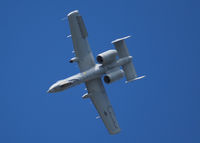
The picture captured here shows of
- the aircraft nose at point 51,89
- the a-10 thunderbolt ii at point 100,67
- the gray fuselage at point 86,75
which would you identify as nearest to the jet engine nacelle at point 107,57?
the a-10 thunderbolt ii at point 100,67

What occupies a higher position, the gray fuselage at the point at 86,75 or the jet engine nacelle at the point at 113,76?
the gray fuselage at the point at 86,75

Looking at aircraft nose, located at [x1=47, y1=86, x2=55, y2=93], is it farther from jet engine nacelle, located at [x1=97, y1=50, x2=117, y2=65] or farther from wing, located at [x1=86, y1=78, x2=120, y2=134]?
jet engine nacelle, located at [x1=97, y1=50, x2=117, y2=65]

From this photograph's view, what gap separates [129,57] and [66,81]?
4.39m

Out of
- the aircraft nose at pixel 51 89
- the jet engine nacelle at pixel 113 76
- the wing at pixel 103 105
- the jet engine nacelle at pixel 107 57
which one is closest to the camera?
the aircraft nose at pixel 51 89

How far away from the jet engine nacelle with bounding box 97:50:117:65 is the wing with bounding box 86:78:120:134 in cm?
128

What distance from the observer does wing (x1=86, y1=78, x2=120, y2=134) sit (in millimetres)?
20000

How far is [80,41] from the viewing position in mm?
19891

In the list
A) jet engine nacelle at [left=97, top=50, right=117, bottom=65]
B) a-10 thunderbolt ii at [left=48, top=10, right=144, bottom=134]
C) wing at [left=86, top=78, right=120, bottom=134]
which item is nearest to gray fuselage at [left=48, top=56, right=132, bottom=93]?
a-10 thunderbolt ii at [left=48, top=10, right=144, bottom=134]

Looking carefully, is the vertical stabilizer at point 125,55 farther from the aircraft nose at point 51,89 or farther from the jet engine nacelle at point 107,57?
the aircraft nose at point 51,89

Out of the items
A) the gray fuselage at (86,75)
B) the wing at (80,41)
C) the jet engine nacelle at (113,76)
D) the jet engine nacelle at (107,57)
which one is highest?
the wing at (80,41)

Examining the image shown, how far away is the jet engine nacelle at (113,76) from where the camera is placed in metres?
19.4

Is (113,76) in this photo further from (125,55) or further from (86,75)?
(125,55)

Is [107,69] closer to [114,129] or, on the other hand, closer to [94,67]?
[94,67]

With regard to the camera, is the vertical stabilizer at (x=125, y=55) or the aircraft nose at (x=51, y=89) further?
the vertical stabilizer at (x=125, y=55)
